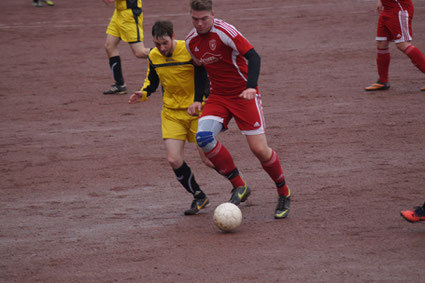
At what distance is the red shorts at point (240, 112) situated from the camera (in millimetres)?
6297

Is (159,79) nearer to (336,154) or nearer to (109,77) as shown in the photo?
(336,154)

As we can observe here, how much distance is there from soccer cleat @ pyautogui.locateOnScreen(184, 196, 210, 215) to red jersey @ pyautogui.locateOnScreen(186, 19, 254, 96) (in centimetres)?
118

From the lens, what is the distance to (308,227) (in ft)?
20.0

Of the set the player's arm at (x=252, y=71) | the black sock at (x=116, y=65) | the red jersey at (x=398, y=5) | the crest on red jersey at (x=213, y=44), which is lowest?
the black sock at (x=116, y=65)

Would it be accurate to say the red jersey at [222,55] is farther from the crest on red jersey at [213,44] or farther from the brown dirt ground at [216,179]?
the brown dirt ground at [216,179]

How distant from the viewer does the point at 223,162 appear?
6.48m

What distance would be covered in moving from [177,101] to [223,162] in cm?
88

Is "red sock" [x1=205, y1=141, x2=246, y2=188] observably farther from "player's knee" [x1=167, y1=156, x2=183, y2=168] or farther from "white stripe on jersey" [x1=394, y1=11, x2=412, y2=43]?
"white stripe on jersey" [x1=394, y1=11, x2=412, y2=43]

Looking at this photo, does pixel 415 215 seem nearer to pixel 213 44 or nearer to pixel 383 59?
pixel 213 44

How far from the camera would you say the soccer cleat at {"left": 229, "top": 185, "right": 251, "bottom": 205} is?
6570mm

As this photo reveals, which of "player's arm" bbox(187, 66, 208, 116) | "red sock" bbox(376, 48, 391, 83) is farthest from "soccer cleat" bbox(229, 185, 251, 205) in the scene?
"red sock" bbox(376, 48, 391, 83)

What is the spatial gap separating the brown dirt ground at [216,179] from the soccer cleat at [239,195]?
0.17 m

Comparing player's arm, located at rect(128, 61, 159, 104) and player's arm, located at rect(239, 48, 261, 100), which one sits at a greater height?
player's arm, located at rect(239, 48, 261, 100)

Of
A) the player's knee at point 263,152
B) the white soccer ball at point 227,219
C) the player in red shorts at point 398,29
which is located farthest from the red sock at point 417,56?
the white soccer ball at point 227,219
